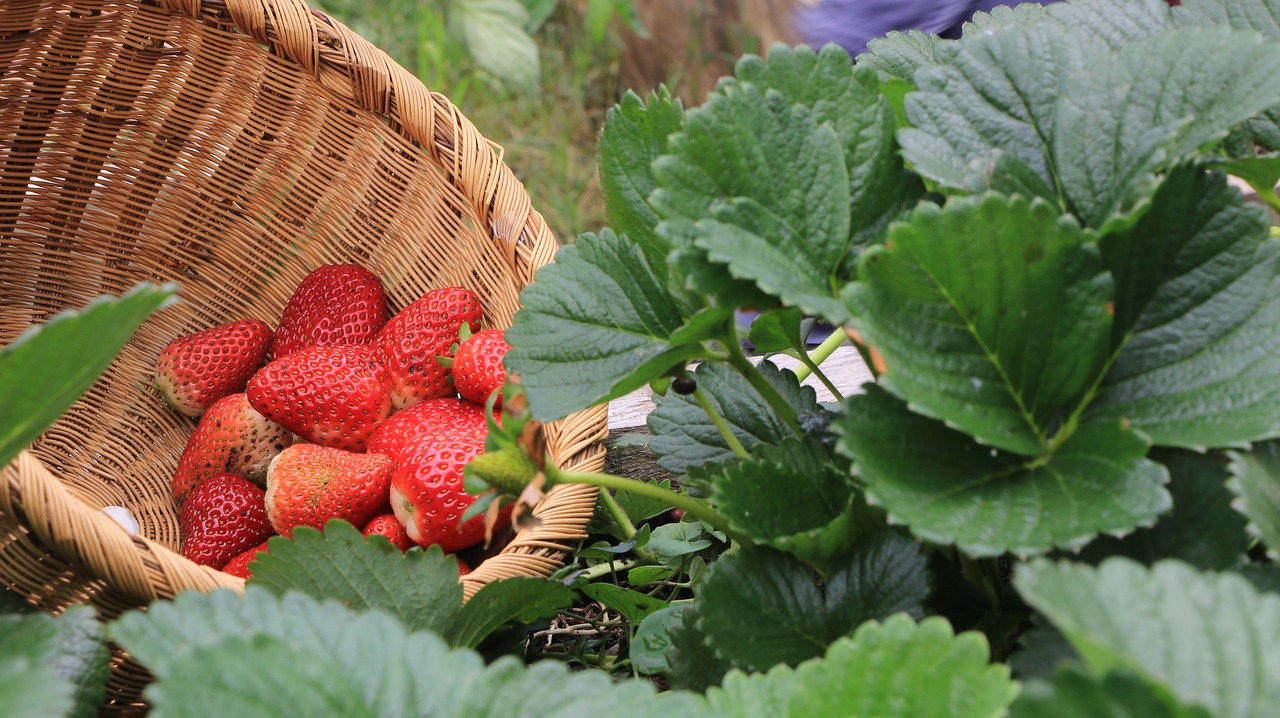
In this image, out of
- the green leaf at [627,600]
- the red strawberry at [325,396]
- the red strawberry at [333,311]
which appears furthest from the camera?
the red strawberry at [333,311]

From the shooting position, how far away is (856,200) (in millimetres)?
506

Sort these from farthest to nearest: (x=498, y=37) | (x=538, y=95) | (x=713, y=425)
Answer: (x=538, y=95) → (x=498, y=37) → (x=713, y=425)

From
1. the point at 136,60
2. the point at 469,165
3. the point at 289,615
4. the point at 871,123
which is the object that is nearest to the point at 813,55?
the point at 871,123

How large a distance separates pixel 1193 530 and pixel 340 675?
0.36 m

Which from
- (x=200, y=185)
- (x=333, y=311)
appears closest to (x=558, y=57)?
(x=200, y=185)

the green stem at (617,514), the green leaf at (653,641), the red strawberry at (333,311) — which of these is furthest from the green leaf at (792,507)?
the red strawberry at (333,311)

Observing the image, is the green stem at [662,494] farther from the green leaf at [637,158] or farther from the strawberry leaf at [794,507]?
the green leaf at [637,158]

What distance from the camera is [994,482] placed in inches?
17.0

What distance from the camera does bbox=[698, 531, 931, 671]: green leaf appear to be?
1.57 ft

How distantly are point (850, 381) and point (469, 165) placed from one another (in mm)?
466

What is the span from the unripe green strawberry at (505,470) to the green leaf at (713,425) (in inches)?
6.6

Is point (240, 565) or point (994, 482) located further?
point (240, 565)

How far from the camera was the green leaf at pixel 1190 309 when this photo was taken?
420mm

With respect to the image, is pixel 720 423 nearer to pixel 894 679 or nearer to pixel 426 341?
pixel 894 679
